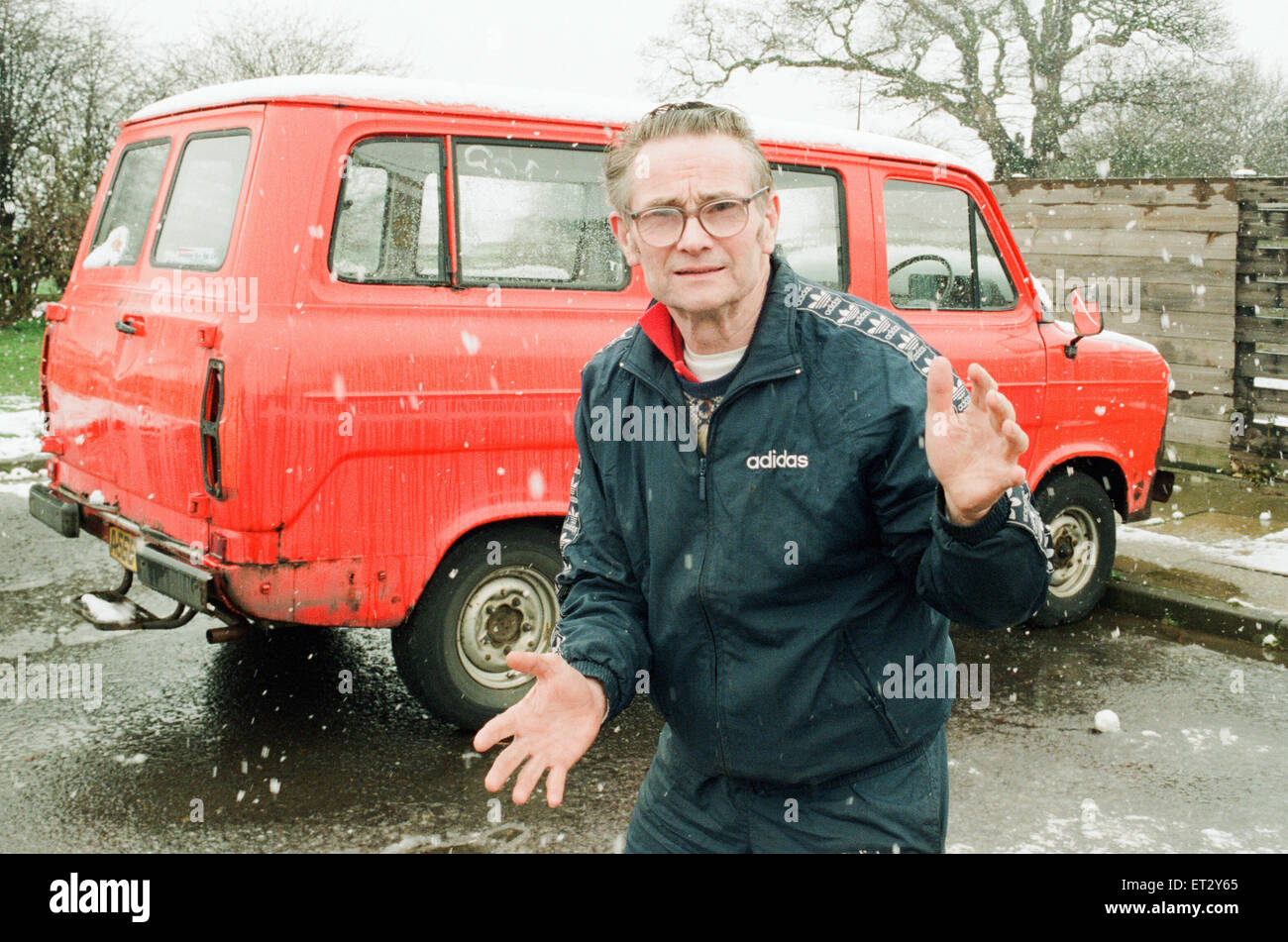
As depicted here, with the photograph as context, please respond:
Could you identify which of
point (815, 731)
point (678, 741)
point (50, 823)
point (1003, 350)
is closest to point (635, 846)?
point (678, 741)

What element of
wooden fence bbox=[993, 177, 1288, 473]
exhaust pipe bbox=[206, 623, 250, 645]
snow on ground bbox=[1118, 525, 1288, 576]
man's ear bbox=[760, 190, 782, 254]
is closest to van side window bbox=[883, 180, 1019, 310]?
snow on ground bbox=[1118, 525, 1288, 576]

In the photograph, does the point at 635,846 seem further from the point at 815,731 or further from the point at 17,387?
the point at 17,387

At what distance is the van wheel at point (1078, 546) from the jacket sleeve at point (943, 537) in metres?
4.51

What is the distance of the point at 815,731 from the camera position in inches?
79.0

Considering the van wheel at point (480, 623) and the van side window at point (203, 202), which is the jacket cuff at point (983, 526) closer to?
the van wheel at point (480, 623)

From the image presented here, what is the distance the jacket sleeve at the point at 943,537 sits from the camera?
1760mm

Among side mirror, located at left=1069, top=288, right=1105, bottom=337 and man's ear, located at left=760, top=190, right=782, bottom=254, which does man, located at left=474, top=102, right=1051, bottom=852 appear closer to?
man's ear, located at left=760, top=190, right=782, bottom=254

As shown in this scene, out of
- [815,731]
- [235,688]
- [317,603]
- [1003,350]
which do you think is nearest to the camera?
[815,731]

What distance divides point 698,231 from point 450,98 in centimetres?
264

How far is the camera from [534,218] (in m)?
4.59

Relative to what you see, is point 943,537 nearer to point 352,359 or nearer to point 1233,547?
point 352,359

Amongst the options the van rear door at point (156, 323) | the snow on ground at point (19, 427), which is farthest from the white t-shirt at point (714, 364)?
the snow on ground at point (19, 427)

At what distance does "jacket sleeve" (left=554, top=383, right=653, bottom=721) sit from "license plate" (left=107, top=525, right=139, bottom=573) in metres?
2.71

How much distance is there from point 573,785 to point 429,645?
74 cm
